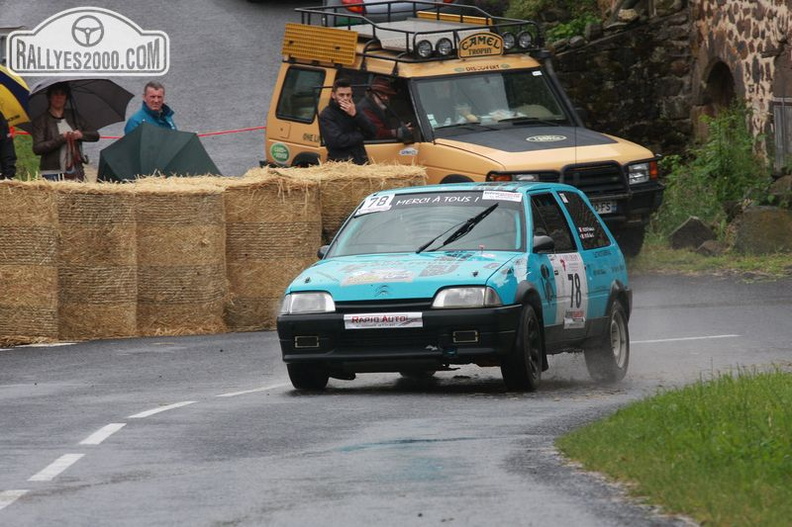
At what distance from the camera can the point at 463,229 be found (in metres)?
13.8

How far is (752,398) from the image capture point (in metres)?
11.0

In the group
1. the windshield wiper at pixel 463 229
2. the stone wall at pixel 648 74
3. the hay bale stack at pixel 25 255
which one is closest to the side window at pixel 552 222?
the windshield wiper at pixel 463 229

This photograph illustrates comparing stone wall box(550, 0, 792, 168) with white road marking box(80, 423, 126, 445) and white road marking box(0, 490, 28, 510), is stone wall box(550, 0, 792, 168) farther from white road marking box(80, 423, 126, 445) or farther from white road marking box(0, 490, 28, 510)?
white road marking box(0, 490, 28, 510)

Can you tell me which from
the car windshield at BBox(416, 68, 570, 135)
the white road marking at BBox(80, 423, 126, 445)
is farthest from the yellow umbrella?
the white road marking at BBox(80, 423, 126, 445)

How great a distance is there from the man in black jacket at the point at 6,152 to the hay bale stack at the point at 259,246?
91.2 inches

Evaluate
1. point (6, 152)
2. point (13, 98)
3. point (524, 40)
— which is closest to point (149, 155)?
point (6, 152)

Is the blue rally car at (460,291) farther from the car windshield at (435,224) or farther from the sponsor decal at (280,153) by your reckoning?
the sponsor decal at (280,153)

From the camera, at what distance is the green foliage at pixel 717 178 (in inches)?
995

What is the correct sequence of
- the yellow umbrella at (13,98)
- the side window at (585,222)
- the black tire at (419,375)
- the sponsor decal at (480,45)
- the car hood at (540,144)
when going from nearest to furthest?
the side window at (585,222), the black tire at (419,375), the yellow umbrella at (13,98), the car hood at (540,144), the sponsor decal at (480,45)

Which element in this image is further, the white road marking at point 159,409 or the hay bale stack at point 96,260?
the hay bale stack at point 96,260

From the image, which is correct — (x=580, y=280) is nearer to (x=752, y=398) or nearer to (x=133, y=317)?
(x=752, y=398)

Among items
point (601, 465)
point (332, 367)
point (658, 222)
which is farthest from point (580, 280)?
point (658, 222)

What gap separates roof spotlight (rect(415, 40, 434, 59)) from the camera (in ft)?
71.7

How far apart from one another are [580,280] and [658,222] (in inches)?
445
